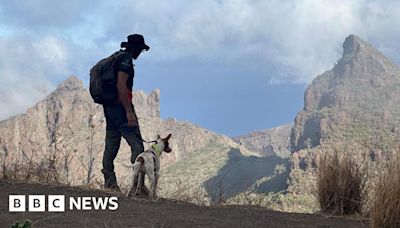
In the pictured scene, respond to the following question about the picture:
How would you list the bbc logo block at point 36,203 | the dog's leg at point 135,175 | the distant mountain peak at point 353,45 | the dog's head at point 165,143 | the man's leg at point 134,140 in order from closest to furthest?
the bbc logo block at point 36,203
the dog's leg at point 135,175
the man's leg at point 134,140
the dog's head at point 165,143
the distant mountain peak at point 353,45

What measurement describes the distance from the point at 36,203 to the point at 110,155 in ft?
6.74

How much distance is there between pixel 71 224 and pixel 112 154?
3.00 metres

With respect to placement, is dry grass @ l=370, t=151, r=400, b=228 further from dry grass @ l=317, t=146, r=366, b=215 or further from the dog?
the dog

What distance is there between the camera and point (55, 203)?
16.9ft

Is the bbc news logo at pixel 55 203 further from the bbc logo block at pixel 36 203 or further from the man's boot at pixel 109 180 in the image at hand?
the man's boot at pixel 109 180

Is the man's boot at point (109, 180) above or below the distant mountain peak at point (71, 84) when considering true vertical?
below

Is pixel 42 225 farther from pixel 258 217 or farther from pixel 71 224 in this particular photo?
pixel 258 217

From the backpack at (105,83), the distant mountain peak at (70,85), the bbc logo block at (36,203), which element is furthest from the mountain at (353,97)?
the bbc logo block at (36,203)

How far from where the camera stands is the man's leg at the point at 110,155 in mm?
7035

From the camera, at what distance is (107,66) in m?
6.82

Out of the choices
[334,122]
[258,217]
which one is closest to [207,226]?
[258,217]

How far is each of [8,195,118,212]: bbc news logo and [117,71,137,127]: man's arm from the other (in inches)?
49.6

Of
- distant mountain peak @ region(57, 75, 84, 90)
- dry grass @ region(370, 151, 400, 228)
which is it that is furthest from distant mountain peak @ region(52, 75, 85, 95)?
dry grass @ region(370, 151, 400, 228)

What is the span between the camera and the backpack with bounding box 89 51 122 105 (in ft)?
22.3
